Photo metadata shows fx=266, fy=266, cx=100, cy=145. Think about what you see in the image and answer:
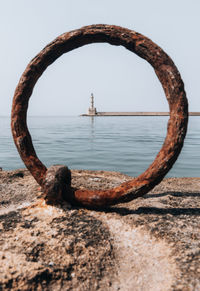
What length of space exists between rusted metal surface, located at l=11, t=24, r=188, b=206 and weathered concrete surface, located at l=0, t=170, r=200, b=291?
161mm

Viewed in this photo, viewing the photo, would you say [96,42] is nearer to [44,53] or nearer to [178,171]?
[44,53]

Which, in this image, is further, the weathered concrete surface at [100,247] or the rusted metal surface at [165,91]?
the rusted metal surface at [165,91]

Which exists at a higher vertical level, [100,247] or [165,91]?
[165,91]

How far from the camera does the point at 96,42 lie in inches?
98.6

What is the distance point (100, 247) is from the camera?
178cm

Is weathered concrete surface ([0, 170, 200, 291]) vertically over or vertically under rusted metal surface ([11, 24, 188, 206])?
under

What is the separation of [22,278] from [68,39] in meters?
1.99

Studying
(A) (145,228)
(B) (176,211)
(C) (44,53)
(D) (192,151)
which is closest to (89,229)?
(A) (145,228)

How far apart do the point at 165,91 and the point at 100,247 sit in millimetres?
1394

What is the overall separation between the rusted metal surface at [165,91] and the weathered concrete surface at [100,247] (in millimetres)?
161

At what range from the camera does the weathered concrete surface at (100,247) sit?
1.50 metres

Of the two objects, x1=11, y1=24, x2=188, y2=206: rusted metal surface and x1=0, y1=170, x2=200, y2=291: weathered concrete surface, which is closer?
x1=0, y1=170, x2=200, y2=291: weathered concrete surface

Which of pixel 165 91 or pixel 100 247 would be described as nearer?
pixel 100 247

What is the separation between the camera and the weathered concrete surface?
150 cm
